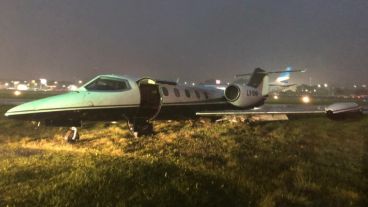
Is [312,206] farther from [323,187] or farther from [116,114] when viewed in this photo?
[116,114]

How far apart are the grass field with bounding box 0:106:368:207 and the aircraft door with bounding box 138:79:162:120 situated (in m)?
1.09

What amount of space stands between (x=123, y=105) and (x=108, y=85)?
980 mm

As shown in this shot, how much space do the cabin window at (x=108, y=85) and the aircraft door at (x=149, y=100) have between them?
2.52ft

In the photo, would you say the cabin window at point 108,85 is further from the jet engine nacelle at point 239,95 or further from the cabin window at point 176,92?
the jet engine nacelle at point 239,95

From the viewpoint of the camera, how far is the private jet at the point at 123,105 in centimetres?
1088

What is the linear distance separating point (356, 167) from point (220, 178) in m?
4.24

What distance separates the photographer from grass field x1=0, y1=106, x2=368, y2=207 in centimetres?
586

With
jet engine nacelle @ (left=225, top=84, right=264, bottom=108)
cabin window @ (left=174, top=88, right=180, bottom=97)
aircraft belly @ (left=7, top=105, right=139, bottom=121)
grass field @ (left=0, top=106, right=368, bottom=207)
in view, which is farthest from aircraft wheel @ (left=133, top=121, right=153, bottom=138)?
jet engine nacelle @ (left=225, top=84, right=264, bottom=108)

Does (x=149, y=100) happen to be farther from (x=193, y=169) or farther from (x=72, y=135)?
(x=193, y=169)

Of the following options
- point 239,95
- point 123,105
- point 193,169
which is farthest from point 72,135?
point 239,95

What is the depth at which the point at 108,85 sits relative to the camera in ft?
39.4

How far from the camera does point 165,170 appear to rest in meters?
7.36

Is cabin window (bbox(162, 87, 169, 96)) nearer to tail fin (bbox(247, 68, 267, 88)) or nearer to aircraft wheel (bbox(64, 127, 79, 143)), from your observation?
aircraft wheel (bbox(64, 127, 79, 143))

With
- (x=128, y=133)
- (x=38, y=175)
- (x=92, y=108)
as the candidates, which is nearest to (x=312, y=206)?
(x=38, y=175)
